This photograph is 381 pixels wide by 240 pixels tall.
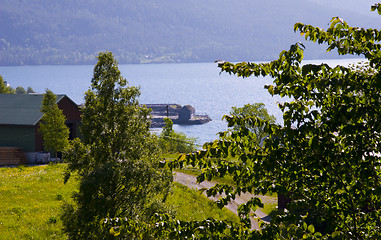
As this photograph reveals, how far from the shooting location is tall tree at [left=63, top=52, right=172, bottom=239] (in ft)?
59.9

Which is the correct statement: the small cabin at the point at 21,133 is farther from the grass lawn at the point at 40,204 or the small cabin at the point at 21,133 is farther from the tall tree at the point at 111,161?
the tall tree at the point at 111,161

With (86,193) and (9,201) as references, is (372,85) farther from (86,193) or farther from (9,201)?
(9,201)

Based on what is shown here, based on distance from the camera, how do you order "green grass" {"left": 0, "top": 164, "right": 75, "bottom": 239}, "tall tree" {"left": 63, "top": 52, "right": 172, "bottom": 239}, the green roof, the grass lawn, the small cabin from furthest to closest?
the green roof
the small cabin
the grass lawn
"green grass" {"left": 0, "top": 164, "right": 75, "bottom": 239}
"tall tree" {"left": 63, "top": 52, "right": 172, "bottom": 239}

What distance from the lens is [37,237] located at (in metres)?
26.9

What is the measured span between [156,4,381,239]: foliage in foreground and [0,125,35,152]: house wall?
5706 centimetres

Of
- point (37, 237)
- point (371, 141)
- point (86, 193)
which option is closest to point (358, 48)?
point (371, 141)

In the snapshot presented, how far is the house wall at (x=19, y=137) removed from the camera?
2426 inches

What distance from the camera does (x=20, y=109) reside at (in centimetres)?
6506

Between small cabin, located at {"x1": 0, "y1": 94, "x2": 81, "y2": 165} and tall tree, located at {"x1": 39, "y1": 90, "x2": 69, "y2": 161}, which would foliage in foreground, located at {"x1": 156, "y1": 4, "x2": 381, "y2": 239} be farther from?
small cabin, located at {"x1": 0, "y1": 94, "x2": 81, "y2": 165}

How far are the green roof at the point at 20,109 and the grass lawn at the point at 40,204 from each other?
1691cm

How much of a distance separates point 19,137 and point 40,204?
31.6 m

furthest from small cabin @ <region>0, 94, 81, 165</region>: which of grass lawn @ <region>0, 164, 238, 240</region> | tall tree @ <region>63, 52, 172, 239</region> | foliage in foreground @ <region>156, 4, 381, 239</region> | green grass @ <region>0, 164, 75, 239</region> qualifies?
foliage in foreground @ <region>156, 4, 381, 239</region>

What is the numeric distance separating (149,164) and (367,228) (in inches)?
430

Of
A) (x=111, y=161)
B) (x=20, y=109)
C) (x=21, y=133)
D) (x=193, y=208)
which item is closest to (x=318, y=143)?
(x=111, y=161)
